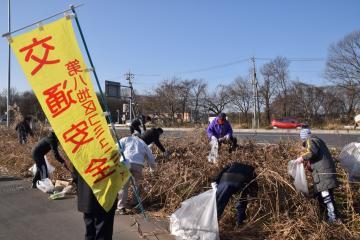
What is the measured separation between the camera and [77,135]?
441cm

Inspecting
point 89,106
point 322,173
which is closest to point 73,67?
point 89,106

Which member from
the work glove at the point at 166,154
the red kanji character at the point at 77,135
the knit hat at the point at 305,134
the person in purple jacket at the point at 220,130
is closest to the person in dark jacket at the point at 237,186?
the knit hat at the point at 305,134

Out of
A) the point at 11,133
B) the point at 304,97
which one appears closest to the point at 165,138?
the point at 11,133

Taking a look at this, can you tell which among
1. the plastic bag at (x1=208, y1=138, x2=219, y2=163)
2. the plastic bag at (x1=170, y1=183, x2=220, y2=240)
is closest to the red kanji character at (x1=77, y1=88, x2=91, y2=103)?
the plastic bag at (x1=170, y1=183, x2=220, y2=240)

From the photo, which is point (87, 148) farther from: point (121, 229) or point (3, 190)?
point (3, 190)

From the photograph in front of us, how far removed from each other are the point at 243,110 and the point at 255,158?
57.9 meters

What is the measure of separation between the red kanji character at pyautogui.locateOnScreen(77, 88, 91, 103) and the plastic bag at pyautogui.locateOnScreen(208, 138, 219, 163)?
4.09m

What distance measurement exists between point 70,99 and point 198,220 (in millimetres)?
2129

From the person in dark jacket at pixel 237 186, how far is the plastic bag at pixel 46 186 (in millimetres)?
4414

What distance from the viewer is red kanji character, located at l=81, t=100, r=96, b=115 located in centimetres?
450

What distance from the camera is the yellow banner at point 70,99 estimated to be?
14.2ft

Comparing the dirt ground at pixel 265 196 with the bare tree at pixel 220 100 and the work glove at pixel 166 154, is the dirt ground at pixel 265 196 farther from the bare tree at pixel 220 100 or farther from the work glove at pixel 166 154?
the bare tree at pixel 220 100

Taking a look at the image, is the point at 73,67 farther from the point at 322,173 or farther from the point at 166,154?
the point at 166,154

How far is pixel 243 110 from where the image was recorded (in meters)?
65.3
